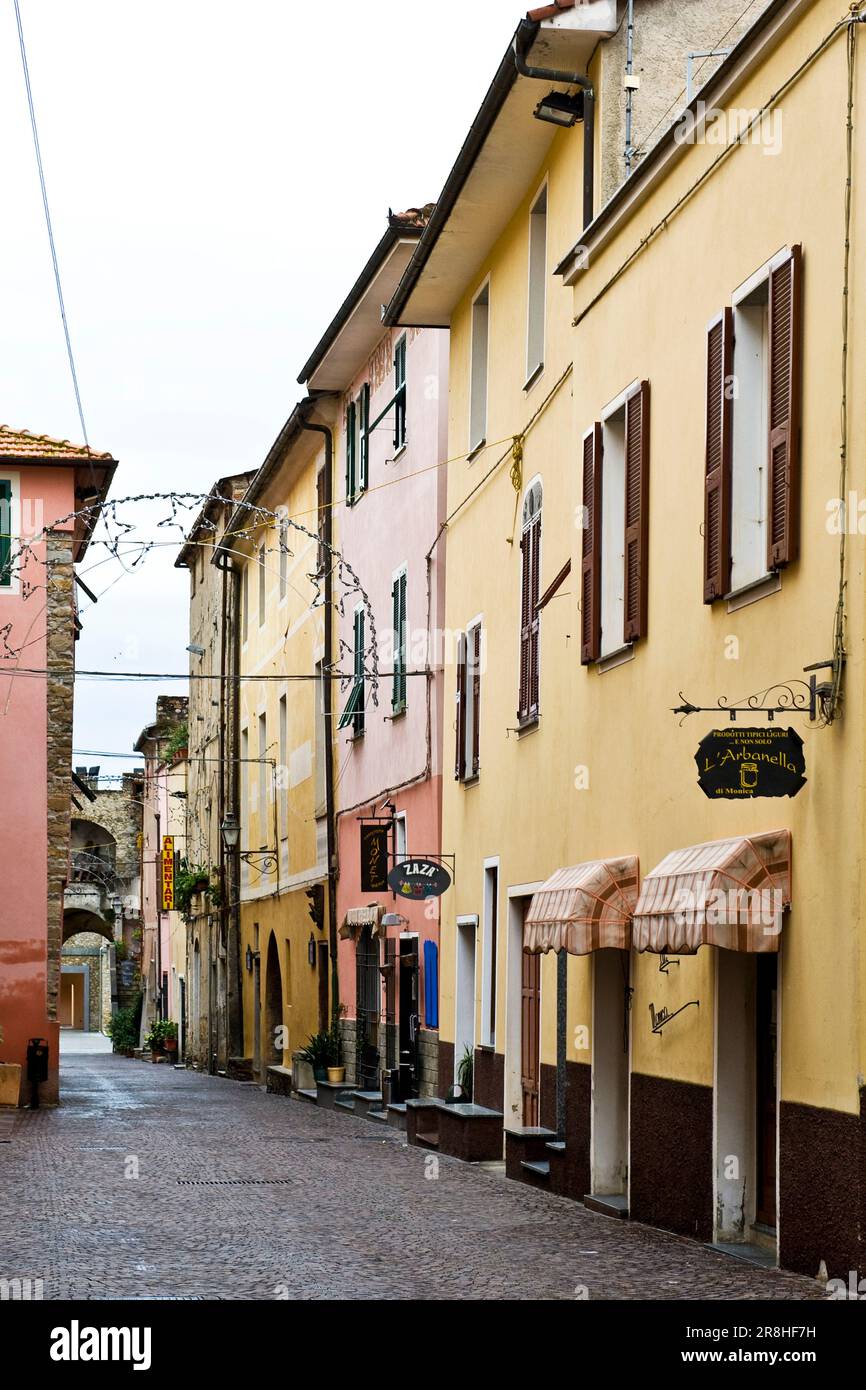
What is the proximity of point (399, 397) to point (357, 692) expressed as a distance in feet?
15.1

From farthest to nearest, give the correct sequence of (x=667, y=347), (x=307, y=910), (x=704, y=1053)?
(x=307, y=910) < (x=667, y=347) < (x=704, y=1053)

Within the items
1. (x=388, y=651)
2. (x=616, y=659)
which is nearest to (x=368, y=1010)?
(x=388, y=651)

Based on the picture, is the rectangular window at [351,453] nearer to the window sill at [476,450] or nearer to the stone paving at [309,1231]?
the window sill at [476,450]

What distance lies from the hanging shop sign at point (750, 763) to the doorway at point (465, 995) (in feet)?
35.5

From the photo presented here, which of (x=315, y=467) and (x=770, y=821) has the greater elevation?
(x=315, y=467)

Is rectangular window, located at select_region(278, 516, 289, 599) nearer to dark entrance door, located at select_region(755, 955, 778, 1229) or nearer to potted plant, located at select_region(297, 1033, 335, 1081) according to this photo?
potted plant, located at select_region(297, 1033, 335, 1081)

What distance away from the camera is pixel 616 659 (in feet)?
48.4

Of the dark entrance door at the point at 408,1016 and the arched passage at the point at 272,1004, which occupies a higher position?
the dark entrance door at the point at 408,1016

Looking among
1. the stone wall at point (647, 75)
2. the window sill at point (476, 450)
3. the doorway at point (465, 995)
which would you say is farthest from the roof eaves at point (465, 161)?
the doorway at point (465, 995)

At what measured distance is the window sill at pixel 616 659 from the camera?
14336 mm

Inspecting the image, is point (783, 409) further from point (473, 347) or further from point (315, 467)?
point (315, 467)

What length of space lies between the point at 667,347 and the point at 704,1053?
4626mm

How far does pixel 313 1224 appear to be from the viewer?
1298 cm
